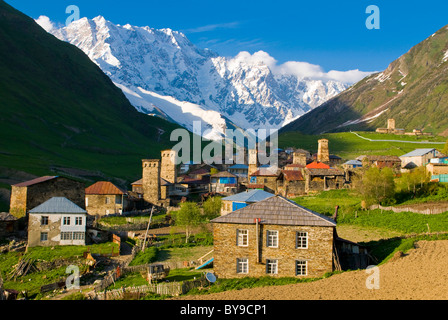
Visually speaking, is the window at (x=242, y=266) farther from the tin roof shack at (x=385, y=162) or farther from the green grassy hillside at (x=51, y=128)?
the green grassy hillside at (x=51, y=128)

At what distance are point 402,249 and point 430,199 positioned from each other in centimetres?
2284

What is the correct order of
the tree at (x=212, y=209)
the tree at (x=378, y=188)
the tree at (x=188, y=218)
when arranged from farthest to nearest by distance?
the tree at (x=212, y=209)
the tree at (x=378, y=188)
the tree at (x=188, y=218)

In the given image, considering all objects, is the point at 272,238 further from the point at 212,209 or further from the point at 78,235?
the point at 212,209

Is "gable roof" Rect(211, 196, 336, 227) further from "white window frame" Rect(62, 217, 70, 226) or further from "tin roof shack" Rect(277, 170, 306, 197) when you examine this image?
"tin roof shack" Rect(277, 170, 306, 197)

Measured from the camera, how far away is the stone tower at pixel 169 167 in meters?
85.6

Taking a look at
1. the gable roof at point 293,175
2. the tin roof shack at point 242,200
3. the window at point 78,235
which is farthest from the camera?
the gable roof at point 293,175

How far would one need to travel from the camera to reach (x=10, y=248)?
156ft

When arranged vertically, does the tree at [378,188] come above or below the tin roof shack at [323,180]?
below

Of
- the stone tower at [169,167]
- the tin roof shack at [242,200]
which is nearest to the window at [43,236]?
the tin roof shack at [242,200]

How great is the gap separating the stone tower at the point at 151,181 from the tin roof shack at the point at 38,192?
13132mm

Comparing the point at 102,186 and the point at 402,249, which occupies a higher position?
the point at 102,186
